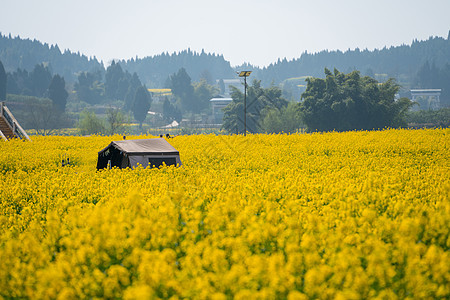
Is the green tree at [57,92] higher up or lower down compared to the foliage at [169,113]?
higher up

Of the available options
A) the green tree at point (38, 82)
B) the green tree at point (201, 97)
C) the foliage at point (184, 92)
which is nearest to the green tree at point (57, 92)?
the green tree at point (38, 82)

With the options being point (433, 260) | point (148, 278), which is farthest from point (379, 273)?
point (148, 278)

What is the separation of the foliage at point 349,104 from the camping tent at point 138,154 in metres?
39.7

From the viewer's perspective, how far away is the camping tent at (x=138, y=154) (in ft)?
44.8

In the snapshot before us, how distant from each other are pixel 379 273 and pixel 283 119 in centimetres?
6836

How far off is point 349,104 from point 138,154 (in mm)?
41361

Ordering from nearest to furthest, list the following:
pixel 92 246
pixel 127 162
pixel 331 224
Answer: pixel 92 246, pixel 331 224, pixel 127 162

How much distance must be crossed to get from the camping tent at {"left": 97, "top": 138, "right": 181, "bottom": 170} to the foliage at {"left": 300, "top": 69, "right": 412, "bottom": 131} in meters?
39.7

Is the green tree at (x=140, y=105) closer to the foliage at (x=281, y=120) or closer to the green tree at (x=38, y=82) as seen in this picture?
the green tree at (x=38, y=82)

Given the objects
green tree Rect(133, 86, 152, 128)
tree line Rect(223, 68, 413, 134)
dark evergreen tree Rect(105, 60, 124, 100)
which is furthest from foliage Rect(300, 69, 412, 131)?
dark evergreen tree Rect(105, 60, 124, 100)

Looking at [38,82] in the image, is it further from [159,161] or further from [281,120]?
[159,161]

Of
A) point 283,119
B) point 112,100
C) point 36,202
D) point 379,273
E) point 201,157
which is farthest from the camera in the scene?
point 112,100

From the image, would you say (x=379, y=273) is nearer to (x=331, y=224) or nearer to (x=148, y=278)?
(x=331, y=224)

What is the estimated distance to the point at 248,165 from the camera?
46.9ft
